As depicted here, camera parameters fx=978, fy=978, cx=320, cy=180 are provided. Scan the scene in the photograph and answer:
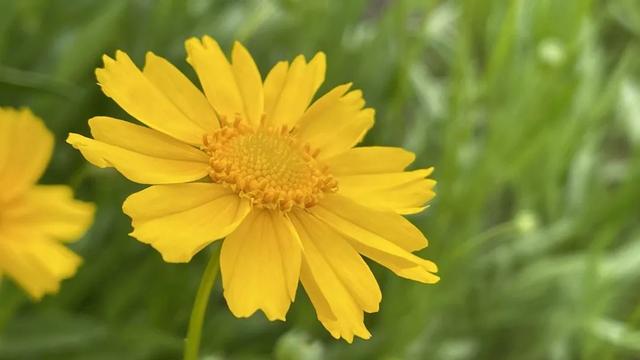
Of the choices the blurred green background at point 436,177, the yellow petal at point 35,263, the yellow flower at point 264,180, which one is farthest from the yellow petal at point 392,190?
the blurred green background at point 436,177

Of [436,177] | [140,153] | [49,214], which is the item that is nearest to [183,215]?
[140,153]

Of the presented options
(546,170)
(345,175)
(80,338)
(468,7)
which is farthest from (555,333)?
(345,175)

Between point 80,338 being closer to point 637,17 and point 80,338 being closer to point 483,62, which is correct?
point 483,62

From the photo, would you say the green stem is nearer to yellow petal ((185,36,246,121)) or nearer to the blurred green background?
yellow petal ((185,36,246,121))

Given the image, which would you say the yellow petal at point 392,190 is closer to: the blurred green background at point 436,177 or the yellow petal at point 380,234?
the yellow petal at point 380,234

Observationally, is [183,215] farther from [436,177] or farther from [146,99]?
[436,177]
